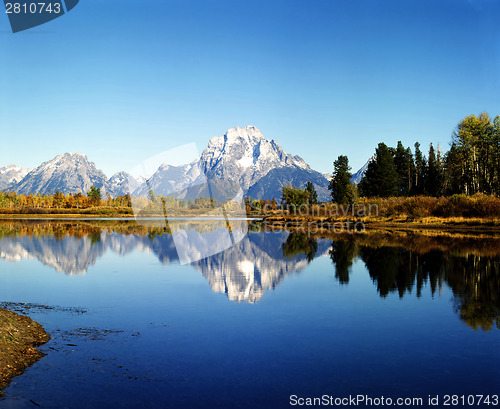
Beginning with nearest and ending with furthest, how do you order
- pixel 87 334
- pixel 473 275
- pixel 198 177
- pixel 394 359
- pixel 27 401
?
pixel 27 401
pixel 394 359
pixel 87 334
pixel 198 177
pixel 473 275

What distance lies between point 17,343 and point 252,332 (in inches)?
254

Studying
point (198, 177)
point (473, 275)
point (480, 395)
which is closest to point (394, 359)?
point (480, 395)

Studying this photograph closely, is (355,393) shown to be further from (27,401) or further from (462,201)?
(462,201)

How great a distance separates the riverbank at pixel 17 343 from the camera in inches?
383

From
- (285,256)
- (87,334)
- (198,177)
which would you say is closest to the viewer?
(87,334)

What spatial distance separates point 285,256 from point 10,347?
24108mm

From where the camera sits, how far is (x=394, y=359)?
1061 cm

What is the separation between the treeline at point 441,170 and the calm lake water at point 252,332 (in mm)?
65319

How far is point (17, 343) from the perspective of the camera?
36.3 feet
